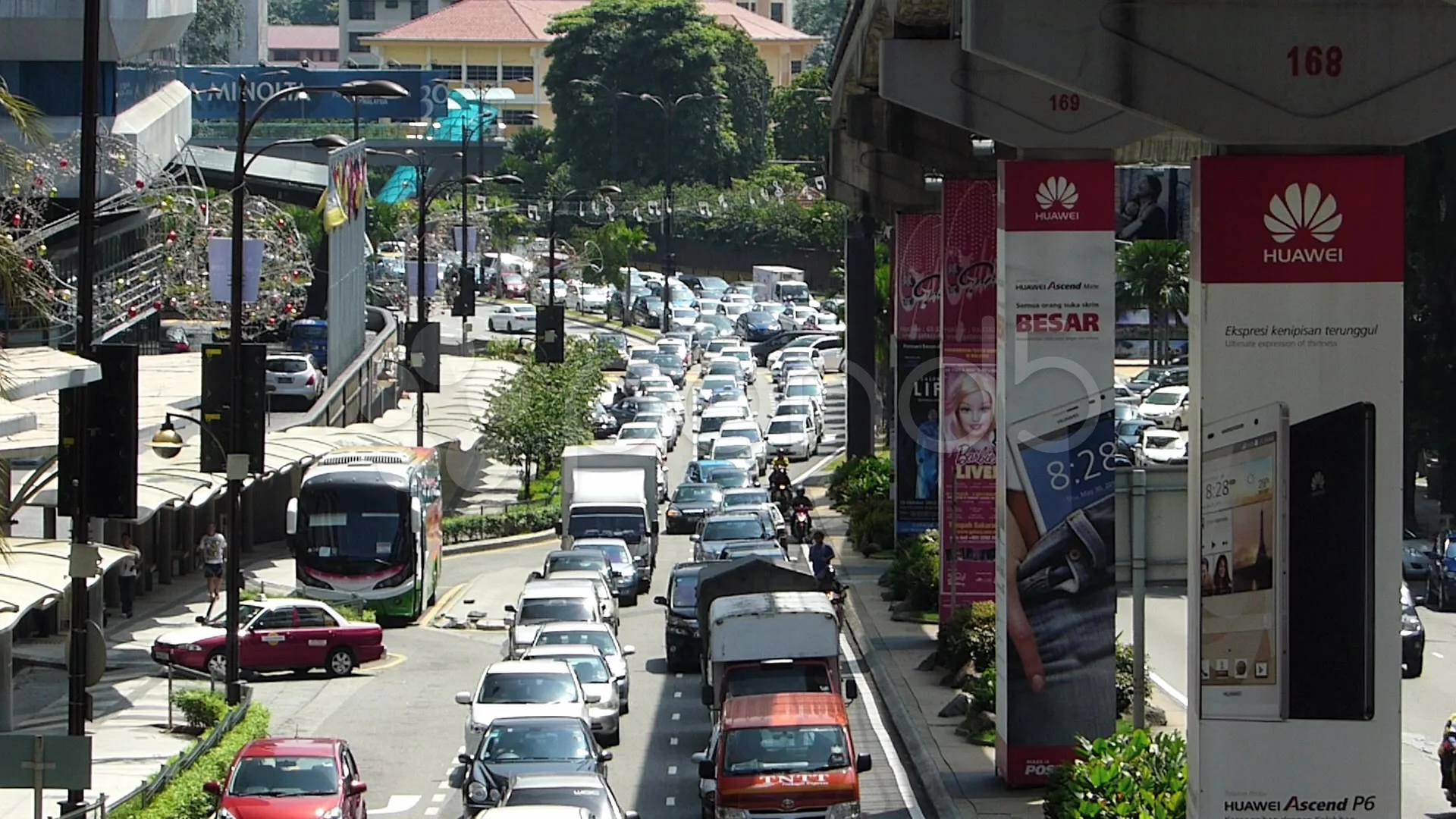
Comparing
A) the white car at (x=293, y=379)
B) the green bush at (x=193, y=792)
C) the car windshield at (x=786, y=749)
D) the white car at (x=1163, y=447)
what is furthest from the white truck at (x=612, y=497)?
the car windshield at (x=786, y=749)

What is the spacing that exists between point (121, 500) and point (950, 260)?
45.9ft

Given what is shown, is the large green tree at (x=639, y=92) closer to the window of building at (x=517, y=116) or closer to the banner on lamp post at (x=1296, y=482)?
the window of building at (x=517, y=116)

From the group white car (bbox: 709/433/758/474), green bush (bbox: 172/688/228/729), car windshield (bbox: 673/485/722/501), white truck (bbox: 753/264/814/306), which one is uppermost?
white truck (bbox: 753/264/814/306)

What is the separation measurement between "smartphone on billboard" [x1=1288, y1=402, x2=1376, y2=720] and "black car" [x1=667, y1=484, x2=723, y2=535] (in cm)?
4089

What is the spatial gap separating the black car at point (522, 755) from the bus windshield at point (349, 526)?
1675 cm

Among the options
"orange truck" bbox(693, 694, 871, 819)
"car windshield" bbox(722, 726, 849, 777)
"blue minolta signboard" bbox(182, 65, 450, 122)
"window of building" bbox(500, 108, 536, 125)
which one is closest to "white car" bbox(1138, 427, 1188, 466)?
"orange truck" bbox(693, 694, 871, 819)

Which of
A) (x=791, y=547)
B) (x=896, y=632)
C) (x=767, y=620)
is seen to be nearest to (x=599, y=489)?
(x=791, y=547)

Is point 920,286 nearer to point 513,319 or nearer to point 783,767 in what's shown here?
point 783,767

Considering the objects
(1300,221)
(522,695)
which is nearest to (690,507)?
(522,695)

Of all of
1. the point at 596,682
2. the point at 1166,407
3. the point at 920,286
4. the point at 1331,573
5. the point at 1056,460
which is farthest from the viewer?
the point at 1166,407

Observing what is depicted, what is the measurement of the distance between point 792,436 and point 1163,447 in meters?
14.4

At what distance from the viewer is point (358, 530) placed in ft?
134

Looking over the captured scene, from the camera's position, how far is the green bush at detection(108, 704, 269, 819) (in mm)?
20688

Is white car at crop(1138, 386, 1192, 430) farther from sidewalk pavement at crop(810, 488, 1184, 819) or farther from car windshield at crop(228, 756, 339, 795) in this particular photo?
car windshield at crop(228, 756, 339, 795)
